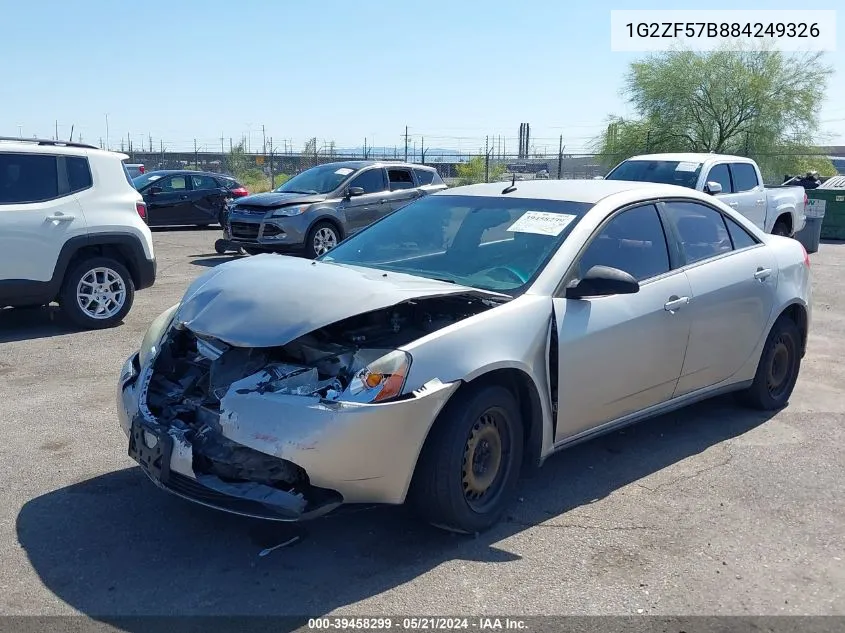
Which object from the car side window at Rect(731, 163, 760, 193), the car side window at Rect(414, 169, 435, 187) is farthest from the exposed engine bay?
the car side window at Rect(414, 169, 435, 187)

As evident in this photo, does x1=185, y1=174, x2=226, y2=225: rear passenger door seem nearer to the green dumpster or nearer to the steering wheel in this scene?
the green dumpster

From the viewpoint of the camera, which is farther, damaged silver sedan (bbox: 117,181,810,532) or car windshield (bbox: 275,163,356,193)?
car windshield (bbox: 275,163,356,193)

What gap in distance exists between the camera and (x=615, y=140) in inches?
1218

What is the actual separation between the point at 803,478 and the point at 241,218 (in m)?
10.7

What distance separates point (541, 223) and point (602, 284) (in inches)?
24.5

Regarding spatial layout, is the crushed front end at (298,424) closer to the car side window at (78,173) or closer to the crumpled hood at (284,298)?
the crumpled hood at (284,298)

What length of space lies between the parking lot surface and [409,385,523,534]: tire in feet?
0.50

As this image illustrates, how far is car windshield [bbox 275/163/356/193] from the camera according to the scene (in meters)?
14.2

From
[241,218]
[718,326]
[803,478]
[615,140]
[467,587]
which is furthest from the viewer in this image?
[615,140]

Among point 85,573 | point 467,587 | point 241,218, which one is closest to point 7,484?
point 85,573

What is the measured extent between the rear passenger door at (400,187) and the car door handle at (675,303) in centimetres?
986

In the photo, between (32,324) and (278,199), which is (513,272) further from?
(278,199)

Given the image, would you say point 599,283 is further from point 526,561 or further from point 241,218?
point 241,218

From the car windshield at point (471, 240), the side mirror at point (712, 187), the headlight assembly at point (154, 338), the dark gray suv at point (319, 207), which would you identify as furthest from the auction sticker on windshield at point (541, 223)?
the dark gray suv at point (319, 207)
